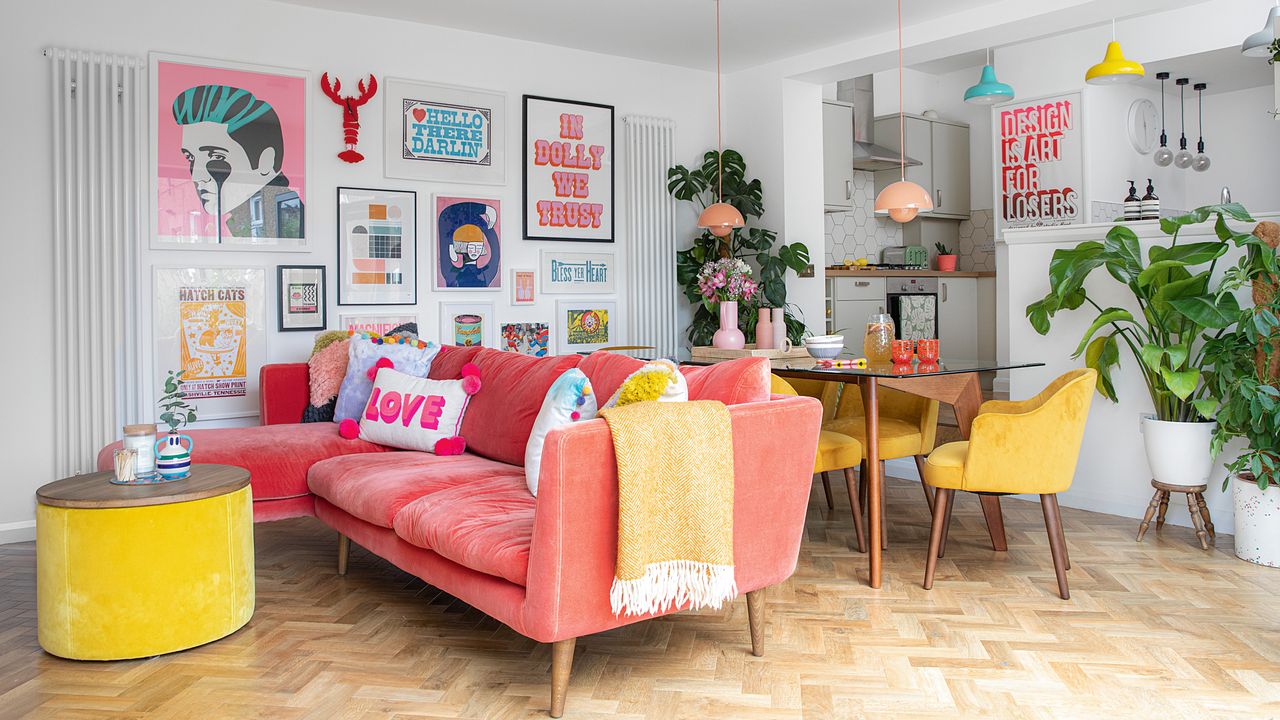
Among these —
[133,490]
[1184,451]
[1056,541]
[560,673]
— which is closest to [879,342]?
[1056,541]

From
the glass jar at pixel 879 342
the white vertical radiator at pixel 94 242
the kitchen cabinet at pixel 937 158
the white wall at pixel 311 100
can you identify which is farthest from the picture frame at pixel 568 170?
the kitchen cabinet at pixel 937 158

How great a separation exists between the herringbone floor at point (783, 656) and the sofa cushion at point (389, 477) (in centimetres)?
39

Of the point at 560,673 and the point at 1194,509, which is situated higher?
the point at 1194,509

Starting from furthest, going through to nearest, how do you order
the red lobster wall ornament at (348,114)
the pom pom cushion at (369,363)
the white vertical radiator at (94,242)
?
the red lobster wall ornament at (348,114), the white vertical radiator at (94,242), the pom pom cushion at (369,363)

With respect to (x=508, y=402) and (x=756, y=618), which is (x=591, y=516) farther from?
(x=508, y=402)

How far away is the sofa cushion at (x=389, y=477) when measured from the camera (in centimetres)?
312

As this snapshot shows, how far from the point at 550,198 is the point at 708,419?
3.74 metres

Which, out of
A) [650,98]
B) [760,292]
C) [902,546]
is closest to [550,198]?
[650,98]

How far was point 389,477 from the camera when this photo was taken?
331cm

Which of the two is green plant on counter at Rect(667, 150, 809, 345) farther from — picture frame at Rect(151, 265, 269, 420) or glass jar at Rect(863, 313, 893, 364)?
picture frame at Rect(151, 265, 269, 420)

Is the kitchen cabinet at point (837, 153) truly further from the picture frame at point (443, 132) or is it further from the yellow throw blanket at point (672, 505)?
the yellow throw blanket at point (672, 505)

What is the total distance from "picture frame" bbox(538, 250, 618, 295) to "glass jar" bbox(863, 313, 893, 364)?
2.41 metres

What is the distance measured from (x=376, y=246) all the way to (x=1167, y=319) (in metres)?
4.02

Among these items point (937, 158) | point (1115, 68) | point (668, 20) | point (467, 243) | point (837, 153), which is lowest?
point (467, 243)
